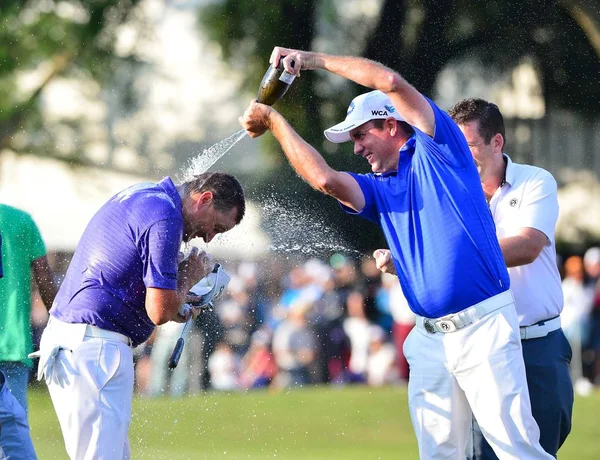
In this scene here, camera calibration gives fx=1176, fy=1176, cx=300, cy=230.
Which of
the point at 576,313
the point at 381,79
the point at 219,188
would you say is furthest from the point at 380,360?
the point at 381,79

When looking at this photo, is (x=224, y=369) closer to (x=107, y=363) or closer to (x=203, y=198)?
(x=203, y=198)

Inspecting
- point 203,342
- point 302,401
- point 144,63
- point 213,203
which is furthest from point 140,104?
point 213,203

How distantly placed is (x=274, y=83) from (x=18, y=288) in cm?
215

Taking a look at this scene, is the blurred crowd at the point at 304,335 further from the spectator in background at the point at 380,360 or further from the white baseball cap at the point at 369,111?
the white baseball cap at the point at 369,111

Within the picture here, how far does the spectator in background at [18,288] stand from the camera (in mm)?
6680

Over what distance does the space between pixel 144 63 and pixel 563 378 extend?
47.6 ft

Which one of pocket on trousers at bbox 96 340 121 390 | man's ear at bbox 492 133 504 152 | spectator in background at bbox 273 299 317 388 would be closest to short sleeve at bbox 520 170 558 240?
man's ear at bbox 492 133 504 152

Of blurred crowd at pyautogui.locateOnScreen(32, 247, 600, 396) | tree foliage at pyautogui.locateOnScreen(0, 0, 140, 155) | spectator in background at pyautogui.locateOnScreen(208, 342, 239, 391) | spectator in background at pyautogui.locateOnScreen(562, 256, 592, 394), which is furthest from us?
tree foliage at pyautogui.locateOnScreen(0, 0, 140, 155)

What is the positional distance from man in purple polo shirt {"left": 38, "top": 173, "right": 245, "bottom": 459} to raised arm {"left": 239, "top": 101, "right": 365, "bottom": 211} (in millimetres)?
493

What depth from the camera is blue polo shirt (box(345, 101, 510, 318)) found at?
211 inches

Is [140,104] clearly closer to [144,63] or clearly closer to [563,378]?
[144,63]

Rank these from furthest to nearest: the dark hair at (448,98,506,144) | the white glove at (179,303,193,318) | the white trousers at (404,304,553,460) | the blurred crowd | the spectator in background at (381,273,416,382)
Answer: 1. the blurred crowd
2. the spectator in background at (381,273,416,382)
3. the dark hair at (448,98,506,144)
4. the white glove at (179,303,193,318)
5. the white trousers at (404,304,553,460)

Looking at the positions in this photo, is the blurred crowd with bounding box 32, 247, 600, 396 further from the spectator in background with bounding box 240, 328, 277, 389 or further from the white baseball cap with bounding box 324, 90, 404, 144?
the white baseball cap with bounding box 324, 90, 404, 144

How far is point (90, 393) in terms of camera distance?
5414 millimetres
